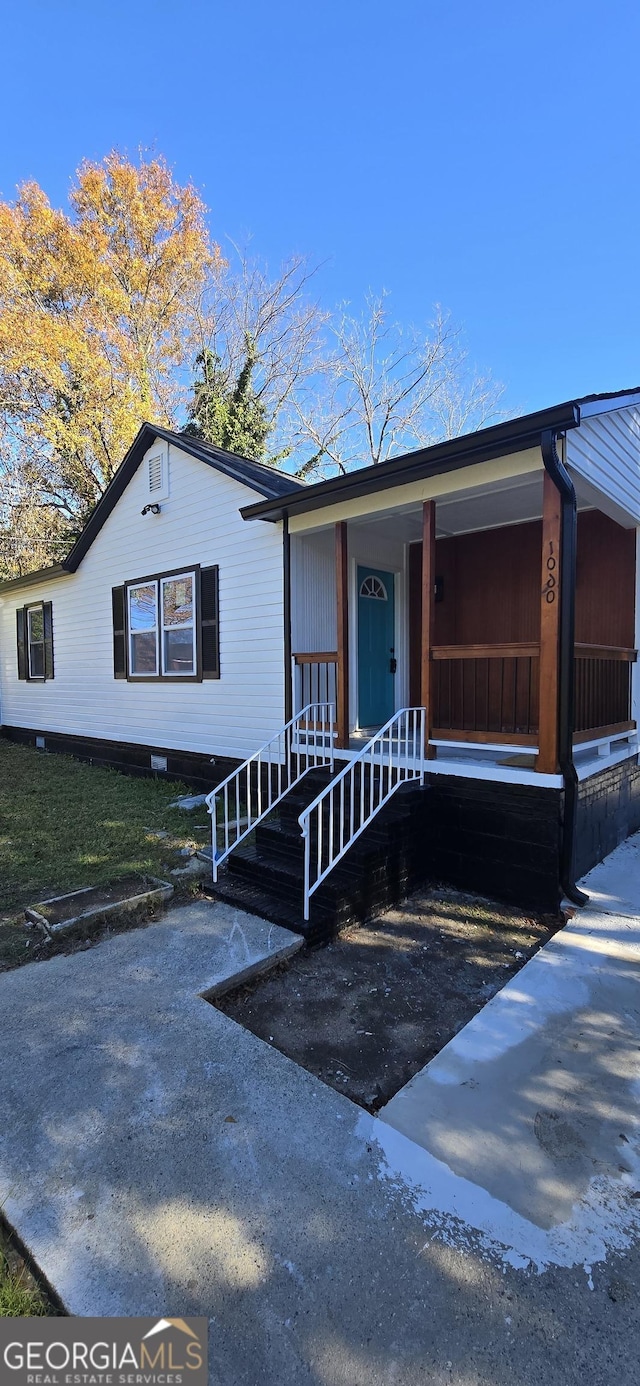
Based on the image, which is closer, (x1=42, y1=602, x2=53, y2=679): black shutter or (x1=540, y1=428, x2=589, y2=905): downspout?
(x1=540, y1=428, x2=589, y2=905): downspout

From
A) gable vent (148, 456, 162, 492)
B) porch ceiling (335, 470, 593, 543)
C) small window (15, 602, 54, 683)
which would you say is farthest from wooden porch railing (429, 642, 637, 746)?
small window (15, 602, 54, 683)

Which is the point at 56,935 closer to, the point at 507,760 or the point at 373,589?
the point at 507,760

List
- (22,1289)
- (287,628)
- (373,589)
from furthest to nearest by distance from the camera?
(373,589) → (287,628) → (22,1289)

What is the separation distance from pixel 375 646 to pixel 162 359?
16.8 metres

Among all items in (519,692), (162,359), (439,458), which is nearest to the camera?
(439,458)

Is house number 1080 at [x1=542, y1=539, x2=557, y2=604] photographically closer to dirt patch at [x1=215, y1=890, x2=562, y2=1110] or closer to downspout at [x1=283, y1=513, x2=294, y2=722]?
dirt patch at [x1=215, y1=890, x2=562, y2=1110]

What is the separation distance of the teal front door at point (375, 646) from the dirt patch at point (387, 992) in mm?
3009

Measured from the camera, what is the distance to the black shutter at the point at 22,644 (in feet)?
40.9

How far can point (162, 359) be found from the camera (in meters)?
19.3

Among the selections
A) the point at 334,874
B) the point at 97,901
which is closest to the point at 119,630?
the point at 97,901

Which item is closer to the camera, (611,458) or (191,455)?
(611,458)

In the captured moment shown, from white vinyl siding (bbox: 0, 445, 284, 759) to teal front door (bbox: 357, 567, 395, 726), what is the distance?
1.01 m

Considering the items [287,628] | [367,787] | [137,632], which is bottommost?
[367,787]

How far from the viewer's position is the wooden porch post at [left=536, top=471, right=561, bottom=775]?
414 cm
